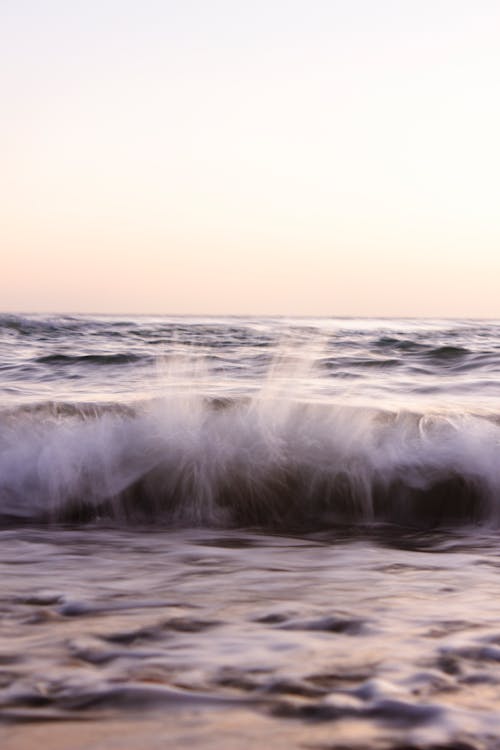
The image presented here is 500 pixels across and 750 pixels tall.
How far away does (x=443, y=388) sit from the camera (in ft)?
20.7

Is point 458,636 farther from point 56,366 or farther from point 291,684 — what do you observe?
point 56,366

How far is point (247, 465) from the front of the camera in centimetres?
387

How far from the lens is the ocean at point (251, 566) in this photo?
1.35m

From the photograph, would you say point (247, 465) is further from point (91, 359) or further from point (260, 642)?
point (91, 359)

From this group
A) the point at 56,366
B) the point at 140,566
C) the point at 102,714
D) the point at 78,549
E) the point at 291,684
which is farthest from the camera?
the point at 56,366

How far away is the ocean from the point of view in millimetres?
1354

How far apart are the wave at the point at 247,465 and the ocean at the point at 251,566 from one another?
1cm

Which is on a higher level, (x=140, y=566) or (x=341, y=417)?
(x=341, y=417)

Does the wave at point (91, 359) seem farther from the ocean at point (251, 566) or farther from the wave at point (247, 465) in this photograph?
the wave at point (247, 465)

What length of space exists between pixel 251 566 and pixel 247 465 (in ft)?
4.47

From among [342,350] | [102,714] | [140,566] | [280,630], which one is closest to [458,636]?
[280,630]

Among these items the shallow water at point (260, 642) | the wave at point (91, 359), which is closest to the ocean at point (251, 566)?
the shallow water at point (260, 642)

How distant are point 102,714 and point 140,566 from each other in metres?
1.18

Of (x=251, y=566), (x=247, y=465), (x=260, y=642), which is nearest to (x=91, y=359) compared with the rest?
(x=247, y=465)
